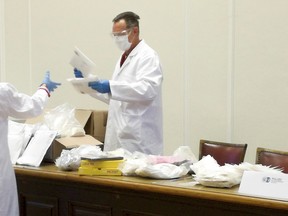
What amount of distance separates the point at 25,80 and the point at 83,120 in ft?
7.30

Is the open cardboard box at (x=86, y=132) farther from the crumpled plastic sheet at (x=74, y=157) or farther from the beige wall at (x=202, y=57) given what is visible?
the beige wall at (x=202, y=57)

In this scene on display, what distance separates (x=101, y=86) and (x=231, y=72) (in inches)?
51.8

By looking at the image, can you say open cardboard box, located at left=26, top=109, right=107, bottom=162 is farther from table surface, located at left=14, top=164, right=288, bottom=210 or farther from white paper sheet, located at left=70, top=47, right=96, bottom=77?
white paper sheet, located at left=70, top=47, right=96, bottom=77

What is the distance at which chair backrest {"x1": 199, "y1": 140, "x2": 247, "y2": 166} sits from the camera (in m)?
2.78

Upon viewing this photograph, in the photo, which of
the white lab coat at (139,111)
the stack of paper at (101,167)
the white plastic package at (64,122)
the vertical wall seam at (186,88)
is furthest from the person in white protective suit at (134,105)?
the vertical wall seam at (186,88)

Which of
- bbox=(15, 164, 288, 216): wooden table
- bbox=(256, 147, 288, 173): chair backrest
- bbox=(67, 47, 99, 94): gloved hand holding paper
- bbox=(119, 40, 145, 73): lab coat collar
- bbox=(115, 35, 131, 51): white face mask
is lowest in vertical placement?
bbox=(15, 164, 288, 216): wooden table

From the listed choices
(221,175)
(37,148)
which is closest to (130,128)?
(37,148)

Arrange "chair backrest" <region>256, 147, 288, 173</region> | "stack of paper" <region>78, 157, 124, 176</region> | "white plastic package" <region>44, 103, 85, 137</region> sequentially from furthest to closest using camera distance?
"white plastic package" <region>44, 103, 85, 137</region>, "chair backrest" <region>256, 147, 288, 173</region>, "stack of paper" <region>78, 157, 124, 176</region>

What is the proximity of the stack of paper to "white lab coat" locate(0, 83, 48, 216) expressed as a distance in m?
0.38

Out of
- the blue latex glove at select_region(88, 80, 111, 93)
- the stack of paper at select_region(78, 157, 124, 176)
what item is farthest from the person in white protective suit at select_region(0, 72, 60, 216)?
the blue latex glove at select_region(88, 80, 111, 93)

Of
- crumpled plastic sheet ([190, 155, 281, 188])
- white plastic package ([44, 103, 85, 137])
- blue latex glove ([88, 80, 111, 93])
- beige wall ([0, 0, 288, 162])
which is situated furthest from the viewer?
beige wall ([0, 0, 288, 162])

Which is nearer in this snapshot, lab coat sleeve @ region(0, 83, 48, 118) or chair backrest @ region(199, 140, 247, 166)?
lab coat sleeve @ region(0, 83, 48, 118)

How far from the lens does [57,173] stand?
223 centimetres

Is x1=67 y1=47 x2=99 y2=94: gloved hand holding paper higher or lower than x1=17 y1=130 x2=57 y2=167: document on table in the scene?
higher
